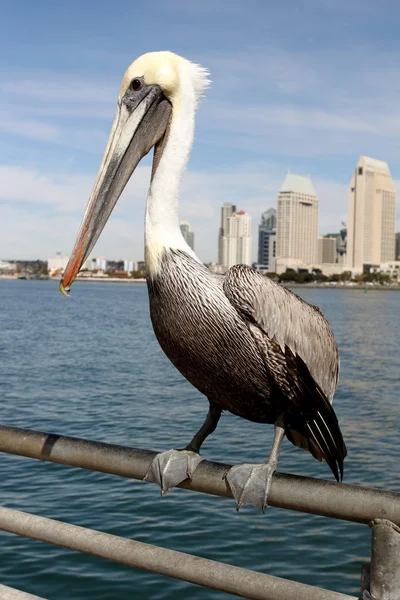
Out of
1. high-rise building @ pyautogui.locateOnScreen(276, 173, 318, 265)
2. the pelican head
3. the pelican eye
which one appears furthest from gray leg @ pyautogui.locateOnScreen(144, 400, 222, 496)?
high-rise building @ pyautogui.locateOnScreen(276, 173, 318, 265)

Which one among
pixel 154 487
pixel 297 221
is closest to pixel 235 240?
pixel 297 221

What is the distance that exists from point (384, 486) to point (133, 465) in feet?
22.4

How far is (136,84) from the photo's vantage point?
99.5 inches

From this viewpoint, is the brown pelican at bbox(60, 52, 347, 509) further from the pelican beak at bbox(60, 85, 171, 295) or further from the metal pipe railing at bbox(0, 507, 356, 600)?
the metal pipe railing at bbox(0, 507, 356, 600)

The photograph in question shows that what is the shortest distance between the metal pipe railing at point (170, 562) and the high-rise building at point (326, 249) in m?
190

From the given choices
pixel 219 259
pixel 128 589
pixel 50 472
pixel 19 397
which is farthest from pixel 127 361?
pixel 219 259

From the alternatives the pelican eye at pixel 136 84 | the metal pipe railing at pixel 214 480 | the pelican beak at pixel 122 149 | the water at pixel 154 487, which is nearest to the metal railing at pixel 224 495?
the metal pipe railing at pixel 214 480

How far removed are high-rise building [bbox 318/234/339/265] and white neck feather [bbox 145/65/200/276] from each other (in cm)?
18940

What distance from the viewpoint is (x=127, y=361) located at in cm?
2116

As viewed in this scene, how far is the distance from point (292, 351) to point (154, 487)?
6.16 m

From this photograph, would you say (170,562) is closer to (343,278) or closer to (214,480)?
(214,480)

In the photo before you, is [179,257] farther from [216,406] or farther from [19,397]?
[19,397]

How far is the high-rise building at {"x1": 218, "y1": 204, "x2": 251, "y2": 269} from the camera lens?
177750 mm

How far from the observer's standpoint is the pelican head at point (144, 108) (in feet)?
7.90
